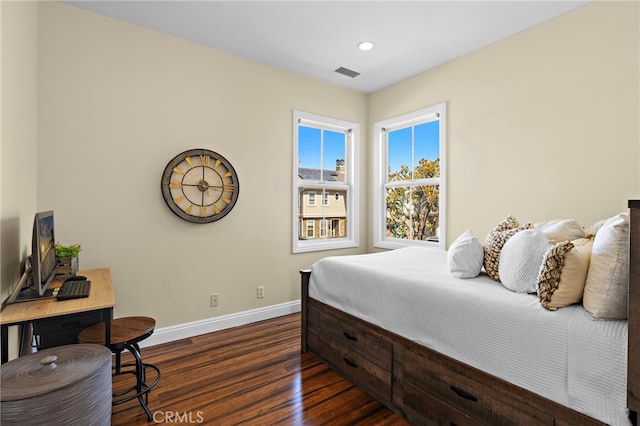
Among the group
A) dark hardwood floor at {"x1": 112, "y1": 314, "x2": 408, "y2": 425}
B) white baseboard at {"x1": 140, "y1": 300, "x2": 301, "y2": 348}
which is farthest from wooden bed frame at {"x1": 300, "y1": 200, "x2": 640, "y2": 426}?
white baseboard at {"x1": 140, "y1": 300, "x2": 301, "y2": 348}

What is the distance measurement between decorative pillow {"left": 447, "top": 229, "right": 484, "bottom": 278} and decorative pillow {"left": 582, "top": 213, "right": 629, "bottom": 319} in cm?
63

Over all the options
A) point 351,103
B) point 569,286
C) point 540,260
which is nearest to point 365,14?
point 351,103

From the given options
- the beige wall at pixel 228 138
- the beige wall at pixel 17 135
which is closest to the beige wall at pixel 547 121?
the beige wall at pixel 228 138

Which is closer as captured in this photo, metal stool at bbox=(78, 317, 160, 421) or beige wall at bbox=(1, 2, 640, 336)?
metal stool at bbox=(78, 317, 160, 421)

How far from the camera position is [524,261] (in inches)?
63.0

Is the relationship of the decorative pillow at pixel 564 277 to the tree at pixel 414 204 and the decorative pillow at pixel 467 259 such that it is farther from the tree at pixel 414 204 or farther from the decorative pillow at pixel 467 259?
the tree at pixel 414 204

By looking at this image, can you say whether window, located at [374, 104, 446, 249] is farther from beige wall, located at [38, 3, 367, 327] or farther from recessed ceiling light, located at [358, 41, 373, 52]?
beige wall, located at [38, 3, 367, 327]

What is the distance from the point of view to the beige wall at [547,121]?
238cm

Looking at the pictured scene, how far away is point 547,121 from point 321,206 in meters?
2.49

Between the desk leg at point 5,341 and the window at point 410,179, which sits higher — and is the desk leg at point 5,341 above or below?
below

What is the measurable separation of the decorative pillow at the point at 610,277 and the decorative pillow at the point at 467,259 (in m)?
0.63

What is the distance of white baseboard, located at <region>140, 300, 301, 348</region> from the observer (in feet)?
9.70

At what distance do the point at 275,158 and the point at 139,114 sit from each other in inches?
54.1

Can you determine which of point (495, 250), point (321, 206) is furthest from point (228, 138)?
point (495, 250)
